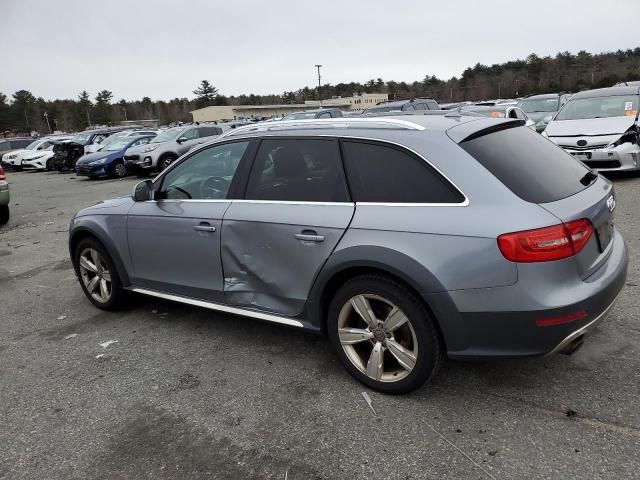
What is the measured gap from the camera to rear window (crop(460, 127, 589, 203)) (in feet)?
9.11

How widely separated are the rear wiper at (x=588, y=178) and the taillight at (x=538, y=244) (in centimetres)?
70

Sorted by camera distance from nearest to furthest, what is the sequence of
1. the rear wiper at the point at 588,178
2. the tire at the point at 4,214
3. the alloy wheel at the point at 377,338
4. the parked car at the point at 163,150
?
the alloy wheel at the point at 377,338 < the rear wiper at the point at 588,178 < the tire at the point at 4,214 < the parked car at the point at 163,150

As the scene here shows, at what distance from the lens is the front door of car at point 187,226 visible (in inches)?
151

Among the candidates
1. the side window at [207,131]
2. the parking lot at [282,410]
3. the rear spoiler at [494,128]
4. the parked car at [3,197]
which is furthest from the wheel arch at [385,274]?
the side window at [207,131]

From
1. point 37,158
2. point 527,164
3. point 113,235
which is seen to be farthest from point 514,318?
point 37,158

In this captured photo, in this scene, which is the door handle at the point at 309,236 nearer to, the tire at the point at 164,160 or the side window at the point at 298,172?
the side window at the point at 298,172

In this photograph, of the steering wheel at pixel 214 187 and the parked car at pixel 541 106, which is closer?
the steering wheel at pixel 214 187

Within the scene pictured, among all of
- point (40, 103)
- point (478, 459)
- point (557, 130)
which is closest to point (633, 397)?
point (478, 459)

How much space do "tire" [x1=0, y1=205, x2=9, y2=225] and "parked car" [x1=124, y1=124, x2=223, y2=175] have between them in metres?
7.26

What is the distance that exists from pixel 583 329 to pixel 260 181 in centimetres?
225

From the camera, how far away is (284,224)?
3.35m

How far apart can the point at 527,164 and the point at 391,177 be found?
0.80m

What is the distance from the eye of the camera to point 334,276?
3137 millimetres

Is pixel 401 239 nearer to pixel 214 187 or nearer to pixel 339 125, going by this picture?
pixel 339 125
